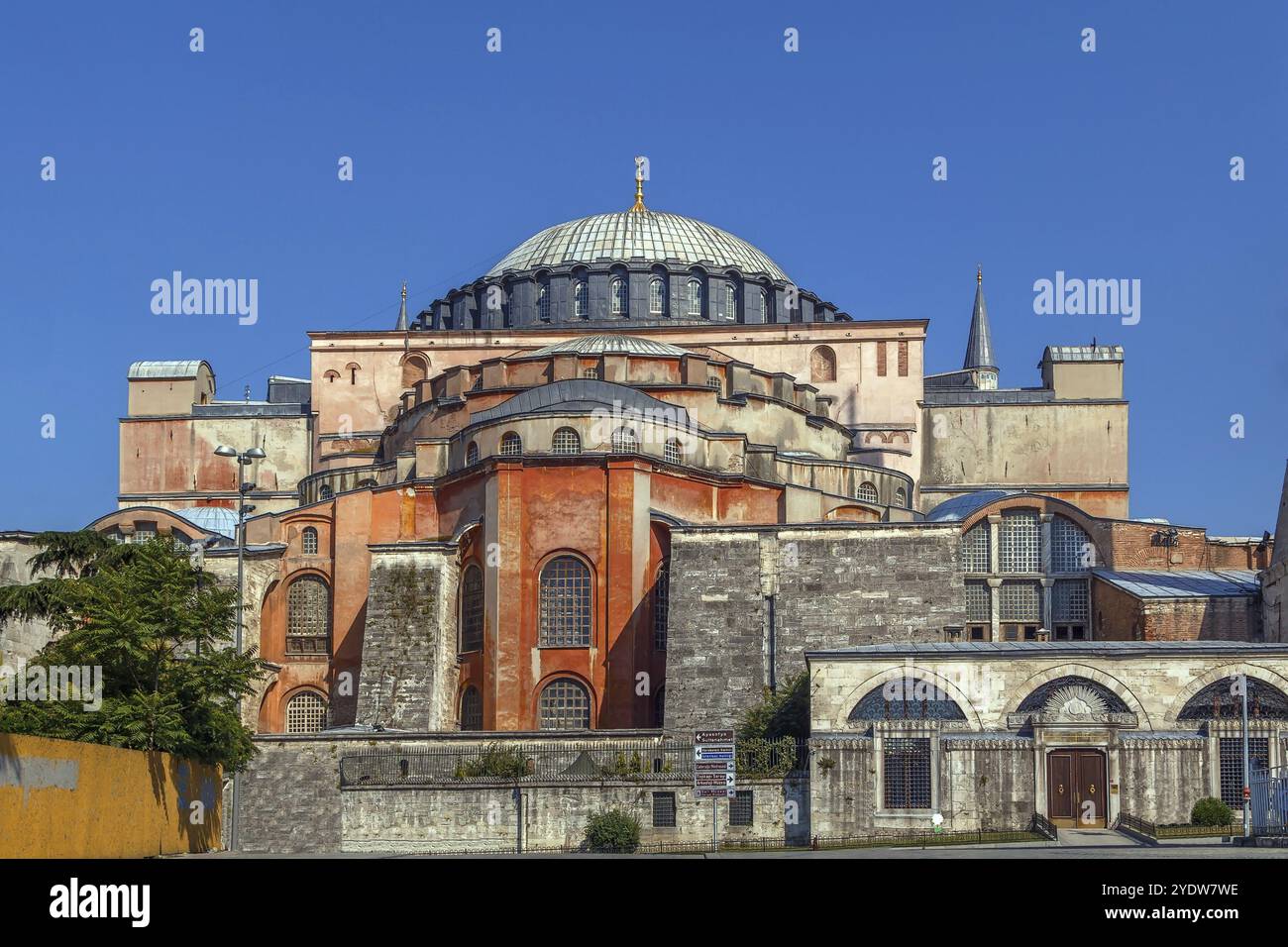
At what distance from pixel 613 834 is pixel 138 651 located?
1012cm

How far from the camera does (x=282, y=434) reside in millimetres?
66438

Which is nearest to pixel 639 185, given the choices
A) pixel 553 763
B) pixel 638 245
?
pixel 638 245

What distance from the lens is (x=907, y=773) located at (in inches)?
1512

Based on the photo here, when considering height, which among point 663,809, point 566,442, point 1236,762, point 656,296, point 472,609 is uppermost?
point 656,296

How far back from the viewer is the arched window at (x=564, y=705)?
151 feet

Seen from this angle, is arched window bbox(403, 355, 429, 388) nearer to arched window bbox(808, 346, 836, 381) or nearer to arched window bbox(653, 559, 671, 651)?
arched window bbox(808, 346, 836, 381)

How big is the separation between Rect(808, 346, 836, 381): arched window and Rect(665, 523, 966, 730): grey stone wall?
18560mm

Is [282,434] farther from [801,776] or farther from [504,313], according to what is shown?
[801,776]

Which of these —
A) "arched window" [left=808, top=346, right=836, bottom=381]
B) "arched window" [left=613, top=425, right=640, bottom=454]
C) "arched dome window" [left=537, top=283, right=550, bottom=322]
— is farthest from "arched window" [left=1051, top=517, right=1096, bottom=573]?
"arched dome window" [left=537, top=283, right=550, bottom=322]

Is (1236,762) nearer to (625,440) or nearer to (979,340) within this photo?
(625,440)

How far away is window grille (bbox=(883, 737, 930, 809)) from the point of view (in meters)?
38.2
